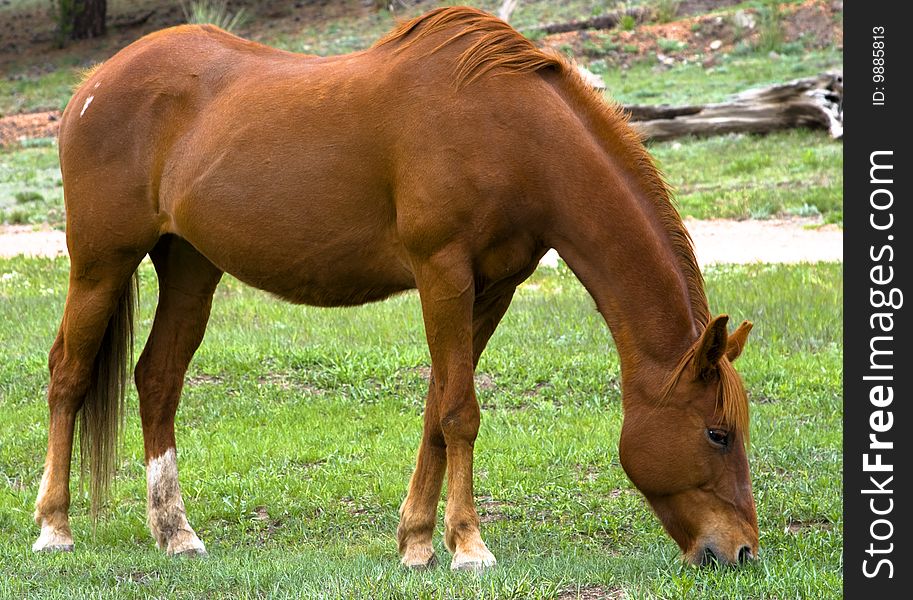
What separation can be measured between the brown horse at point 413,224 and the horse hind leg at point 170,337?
0.06 ft

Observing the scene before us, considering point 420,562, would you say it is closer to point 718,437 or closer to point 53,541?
point 718,437

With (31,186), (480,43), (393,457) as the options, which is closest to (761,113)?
(31,186)

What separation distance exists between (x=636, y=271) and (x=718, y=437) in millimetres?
734

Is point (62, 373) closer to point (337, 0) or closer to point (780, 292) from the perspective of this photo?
point (780, 292)

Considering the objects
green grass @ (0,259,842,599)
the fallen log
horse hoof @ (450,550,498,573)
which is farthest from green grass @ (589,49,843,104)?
horse hoof @ (450,550,498,573)

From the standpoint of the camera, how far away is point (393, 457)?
6852 mm

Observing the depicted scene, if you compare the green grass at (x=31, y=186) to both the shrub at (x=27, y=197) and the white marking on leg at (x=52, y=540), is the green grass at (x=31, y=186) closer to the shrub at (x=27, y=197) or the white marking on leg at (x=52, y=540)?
the shrub at (x=27, y=197)

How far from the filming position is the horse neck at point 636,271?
176 inches

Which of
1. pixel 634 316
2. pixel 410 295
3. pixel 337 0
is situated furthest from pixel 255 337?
pixel 337 0

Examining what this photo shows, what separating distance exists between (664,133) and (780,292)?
28.8 ft

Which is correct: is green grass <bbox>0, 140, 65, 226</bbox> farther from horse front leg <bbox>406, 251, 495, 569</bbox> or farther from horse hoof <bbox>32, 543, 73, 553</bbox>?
horse front leg <bbox>406, 251, 495, 569</bbox>

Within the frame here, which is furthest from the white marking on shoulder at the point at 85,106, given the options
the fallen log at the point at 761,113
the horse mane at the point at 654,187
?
the fallen log at the point at 761,113

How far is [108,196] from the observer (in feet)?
17.8

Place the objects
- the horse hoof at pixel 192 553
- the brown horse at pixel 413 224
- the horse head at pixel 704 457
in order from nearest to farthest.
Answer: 1. the horse head at pixel 704 457
2. the brown horse at pixel 413 224
3. the horse hoof at pixel 192 553
